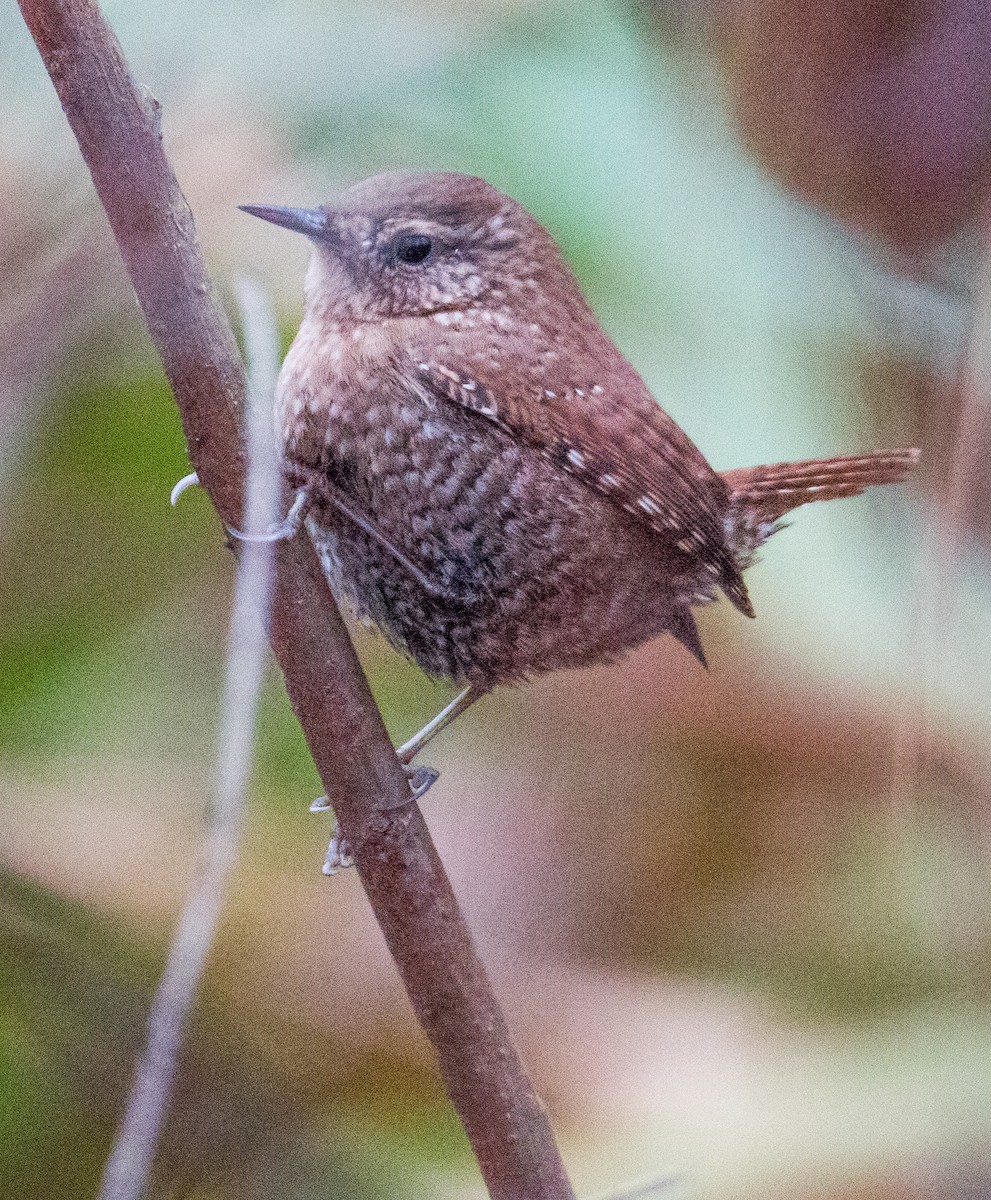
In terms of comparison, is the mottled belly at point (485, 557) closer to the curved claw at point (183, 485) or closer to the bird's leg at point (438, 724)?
the bird's leg at point (438, 724)

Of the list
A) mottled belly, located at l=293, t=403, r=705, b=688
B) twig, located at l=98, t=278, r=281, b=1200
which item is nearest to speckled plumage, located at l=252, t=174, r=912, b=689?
mottled belly, located at l=293, t=403, r=705, b=688

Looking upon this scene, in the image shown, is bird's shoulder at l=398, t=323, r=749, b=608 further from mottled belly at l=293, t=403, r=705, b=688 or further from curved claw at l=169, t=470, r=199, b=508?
curved claw at l=169, t=470, r=199, b=508

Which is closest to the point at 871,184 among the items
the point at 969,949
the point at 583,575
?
A: the point at 583,575

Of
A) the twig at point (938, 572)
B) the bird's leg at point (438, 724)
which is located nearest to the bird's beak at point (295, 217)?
the bird's leg at point (438, 724)

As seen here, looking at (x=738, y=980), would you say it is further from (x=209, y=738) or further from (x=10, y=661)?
(x=10, y=661)

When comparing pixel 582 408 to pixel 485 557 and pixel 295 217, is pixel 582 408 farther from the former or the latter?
pixel 295 217

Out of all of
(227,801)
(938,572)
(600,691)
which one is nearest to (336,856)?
(227,801)
